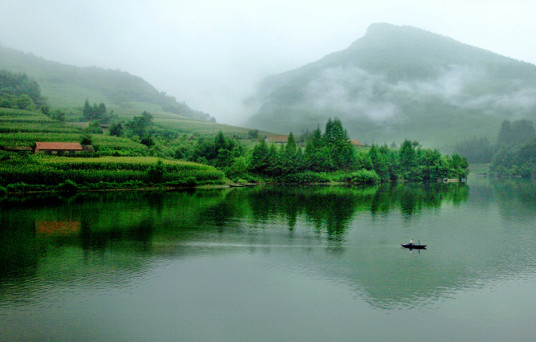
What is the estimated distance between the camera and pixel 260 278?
28.1 m

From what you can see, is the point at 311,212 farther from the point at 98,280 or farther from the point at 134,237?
the point at 98,280

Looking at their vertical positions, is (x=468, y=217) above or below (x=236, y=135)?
below

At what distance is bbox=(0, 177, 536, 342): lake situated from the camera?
69.1 feet

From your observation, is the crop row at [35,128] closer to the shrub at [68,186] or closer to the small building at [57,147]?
the small building at [57,147]

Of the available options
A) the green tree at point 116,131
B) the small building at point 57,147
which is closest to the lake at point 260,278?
the small building at point 57,147

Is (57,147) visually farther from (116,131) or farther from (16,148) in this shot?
(116,131)

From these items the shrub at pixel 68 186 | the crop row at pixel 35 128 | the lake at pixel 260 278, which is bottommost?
the lake at pixel 260 278

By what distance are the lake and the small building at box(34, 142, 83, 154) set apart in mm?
43535

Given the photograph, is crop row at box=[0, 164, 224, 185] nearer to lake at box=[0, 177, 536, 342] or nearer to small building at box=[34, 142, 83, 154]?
small building at box=[34, 142, 83, 154]

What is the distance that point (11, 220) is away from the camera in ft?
153

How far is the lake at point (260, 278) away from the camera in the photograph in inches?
829

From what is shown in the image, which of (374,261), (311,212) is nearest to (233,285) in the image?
(374,261)

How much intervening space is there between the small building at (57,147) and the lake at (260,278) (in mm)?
43535

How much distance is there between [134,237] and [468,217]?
41.4 m
